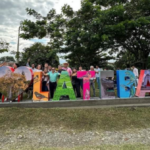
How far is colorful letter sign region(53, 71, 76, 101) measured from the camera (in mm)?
6664

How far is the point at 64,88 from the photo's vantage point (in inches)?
265

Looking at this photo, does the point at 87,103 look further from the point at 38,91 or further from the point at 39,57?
the point at 39,57

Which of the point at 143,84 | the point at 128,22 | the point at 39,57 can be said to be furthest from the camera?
the point at 39,57

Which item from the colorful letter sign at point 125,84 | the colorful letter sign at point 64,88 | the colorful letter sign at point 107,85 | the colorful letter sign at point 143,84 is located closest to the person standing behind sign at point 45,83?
the colorful letter sign at point 64,88

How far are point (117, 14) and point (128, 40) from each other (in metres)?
4.26

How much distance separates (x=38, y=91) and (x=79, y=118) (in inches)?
88.0

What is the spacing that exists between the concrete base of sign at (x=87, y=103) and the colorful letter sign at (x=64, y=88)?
0.35 metres

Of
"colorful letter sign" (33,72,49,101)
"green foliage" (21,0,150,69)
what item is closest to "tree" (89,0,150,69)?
"green foliage" (21,0,150,69)

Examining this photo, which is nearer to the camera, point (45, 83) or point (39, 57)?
point (45, 83)

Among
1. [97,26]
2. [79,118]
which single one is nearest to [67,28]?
[97,26]

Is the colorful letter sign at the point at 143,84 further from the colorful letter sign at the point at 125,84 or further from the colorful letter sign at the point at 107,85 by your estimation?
the colorful letter sign at the point at 107,85

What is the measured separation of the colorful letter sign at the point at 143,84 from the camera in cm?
699

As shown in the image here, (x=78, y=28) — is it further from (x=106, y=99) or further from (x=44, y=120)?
(x=44, y=120)

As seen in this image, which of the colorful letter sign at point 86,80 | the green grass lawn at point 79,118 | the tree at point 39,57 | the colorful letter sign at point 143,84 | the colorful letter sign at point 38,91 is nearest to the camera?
the green grass lawn at point 79,118
